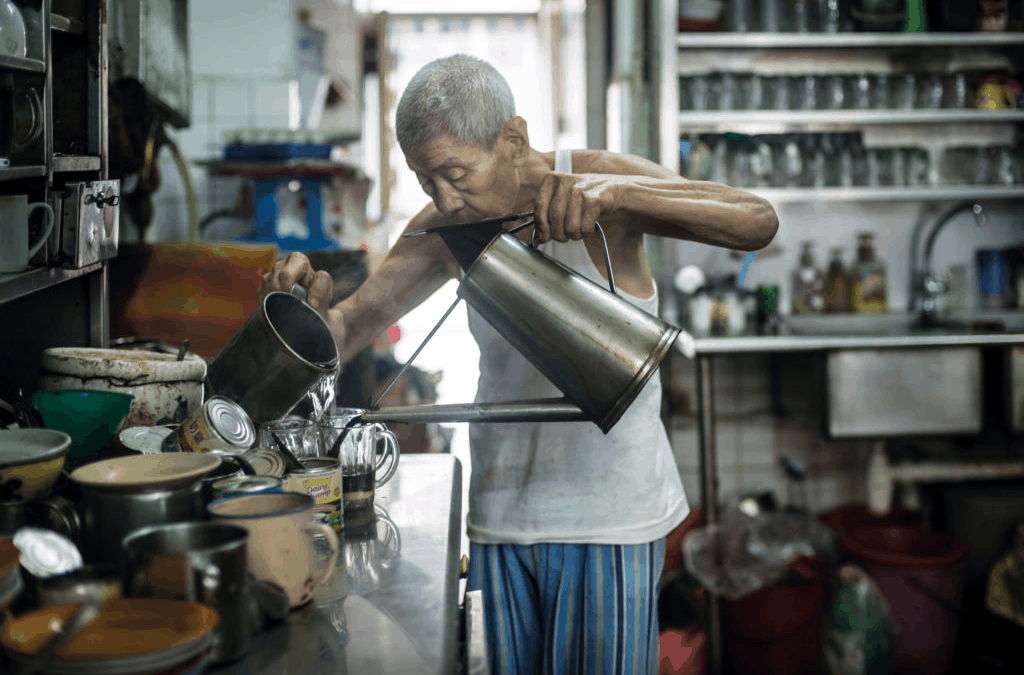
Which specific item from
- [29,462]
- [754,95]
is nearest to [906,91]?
[754,95]

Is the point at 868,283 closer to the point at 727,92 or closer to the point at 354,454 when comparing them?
the point at 727,92

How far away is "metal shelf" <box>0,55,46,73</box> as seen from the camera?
1.23 metres

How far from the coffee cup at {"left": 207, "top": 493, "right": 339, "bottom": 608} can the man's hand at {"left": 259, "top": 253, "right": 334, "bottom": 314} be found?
52 cm

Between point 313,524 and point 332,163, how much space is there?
2.29 meters

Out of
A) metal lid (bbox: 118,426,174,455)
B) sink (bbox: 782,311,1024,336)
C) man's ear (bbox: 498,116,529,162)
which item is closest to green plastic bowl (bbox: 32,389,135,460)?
metal lid (bbox: 118,426,174,455)

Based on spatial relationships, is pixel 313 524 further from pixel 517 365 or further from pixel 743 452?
pixel 743 452

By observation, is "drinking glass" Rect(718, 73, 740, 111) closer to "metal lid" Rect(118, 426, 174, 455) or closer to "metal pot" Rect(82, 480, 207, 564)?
"metal lid" Rect(118, 426, 174, 455)

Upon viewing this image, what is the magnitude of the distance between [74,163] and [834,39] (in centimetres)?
274

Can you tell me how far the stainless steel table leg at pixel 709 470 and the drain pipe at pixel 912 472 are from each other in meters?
0.77

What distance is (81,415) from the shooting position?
3.90 feet

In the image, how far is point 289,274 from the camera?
1.41 m

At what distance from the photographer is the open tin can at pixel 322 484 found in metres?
1.13

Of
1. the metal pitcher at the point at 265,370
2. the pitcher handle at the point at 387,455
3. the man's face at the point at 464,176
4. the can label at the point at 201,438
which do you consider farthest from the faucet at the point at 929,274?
the can label at the point at 201,438

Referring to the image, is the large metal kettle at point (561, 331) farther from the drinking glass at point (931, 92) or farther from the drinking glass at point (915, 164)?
the drinking glass at point (931, 92)
